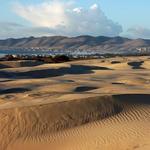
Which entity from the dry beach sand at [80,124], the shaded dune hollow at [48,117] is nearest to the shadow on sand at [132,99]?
the dry beach sand at [80,124]

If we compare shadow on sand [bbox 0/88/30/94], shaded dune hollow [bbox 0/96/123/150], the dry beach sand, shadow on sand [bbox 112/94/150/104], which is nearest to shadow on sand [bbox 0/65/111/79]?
shadow on sand [bbox 0/88/30/94]

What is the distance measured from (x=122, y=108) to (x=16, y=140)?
10.7 ft

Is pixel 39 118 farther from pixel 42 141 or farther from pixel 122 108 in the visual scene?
pixel 122 108

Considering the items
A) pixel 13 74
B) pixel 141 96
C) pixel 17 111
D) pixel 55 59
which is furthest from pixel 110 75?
pixel 55 59

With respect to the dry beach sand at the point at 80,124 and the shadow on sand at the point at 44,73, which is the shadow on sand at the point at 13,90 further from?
the shadow on sand at the point at 44,73

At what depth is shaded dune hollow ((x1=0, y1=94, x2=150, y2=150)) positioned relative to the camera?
12883 mm

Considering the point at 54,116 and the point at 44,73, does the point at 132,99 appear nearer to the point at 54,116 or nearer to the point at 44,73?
the point at 54,116

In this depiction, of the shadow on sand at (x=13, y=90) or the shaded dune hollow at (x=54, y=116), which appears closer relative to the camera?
the shaded dune hollow at (x=54, y=116)

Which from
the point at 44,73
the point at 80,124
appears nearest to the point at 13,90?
the point at 80,124

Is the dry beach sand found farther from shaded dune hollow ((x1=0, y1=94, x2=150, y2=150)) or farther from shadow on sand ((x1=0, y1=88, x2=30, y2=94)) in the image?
shadow on sand ((x1=0, y1=88, x2=30, y2=94))

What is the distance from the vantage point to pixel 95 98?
48.6ft

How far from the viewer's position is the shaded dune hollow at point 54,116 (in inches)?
507

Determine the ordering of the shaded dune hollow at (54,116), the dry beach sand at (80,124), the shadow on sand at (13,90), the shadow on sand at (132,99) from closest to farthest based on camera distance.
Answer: the dry beach sand at (80,124), the shaded dune hollow at (54,116), the shadow on sand at (132,99), the shadow on sand at (13,90)

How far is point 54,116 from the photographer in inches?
535
